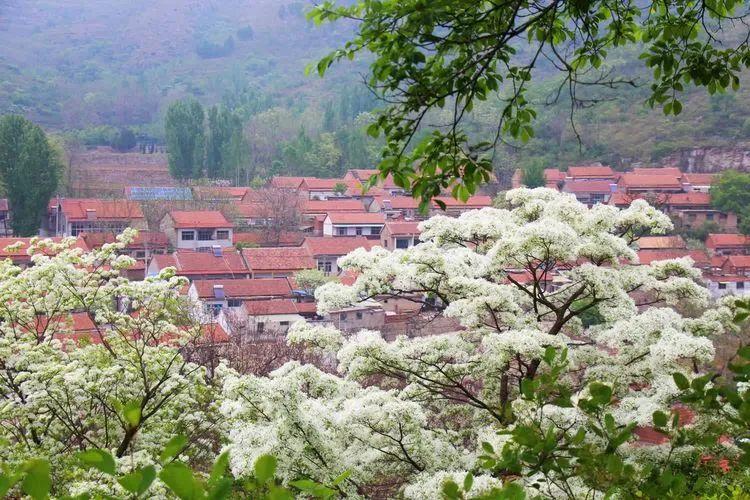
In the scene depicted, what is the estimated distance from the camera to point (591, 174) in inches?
1495

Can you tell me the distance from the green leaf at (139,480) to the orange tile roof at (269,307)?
1741 cm

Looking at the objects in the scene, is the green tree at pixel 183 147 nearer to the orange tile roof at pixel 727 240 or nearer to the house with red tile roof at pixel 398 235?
the house with red tile roof at pixel 398 235

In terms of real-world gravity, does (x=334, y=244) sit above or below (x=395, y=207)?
below

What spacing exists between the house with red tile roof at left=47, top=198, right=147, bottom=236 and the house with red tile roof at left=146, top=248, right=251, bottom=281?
A: 507 cm

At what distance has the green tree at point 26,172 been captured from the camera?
2939 centimetres

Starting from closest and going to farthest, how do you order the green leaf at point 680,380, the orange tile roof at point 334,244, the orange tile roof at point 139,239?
the green leaf at point 680,380 → the orange tile roof at point 334,244 → the orange tile roof at point 139,239

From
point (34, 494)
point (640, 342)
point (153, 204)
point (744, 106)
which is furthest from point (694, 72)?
point (744, 106)

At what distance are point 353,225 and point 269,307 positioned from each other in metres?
11.8

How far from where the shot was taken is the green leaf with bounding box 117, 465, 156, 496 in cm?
116

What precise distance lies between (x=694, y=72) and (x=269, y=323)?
1574 cm

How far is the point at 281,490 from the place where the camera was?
122 centimetres

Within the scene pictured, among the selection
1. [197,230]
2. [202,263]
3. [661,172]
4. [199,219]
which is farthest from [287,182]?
[661,172]

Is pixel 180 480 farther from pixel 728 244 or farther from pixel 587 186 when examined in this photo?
pixel 587 186

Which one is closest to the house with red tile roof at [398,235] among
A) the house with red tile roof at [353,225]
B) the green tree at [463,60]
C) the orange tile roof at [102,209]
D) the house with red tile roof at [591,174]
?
the house with red tile roof at [353,225]
